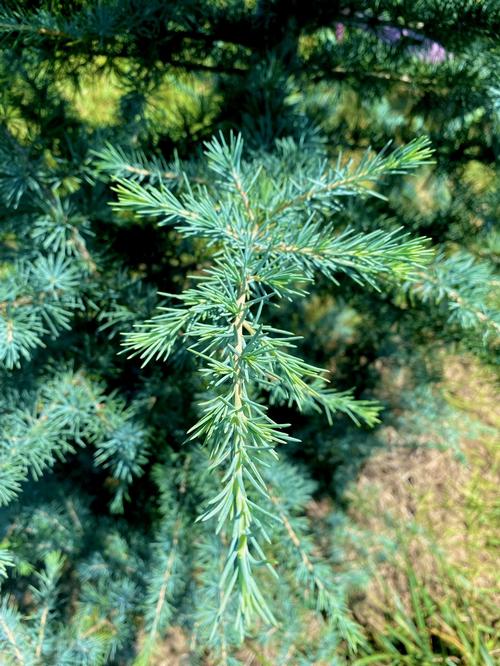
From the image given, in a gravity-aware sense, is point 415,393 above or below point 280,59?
below

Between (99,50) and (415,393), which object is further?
(415,393)

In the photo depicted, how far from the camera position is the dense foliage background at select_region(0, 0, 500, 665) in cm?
69

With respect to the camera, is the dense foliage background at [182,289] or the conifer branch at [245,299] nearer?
the conifer branch at [245,299]

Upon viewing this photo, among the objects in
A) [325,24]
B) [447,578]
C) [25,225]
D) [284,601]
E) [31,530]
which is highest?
[325,24]

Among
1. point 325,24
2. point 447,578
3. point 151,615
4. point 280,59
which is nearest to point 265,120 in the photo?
point 280,59

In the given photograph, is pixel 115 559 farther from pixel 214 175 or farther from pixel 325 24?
Answer: pixel 325 24

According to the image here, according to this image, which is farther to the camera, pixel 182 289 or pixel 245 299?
pixel 182 289

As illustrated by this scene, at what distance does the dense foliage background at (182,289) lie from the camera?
69 cm

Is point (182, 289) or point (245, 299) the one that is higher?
point (245, 299)

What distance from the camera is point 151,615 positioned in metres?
0.81

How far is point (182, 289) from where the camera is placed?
3.03 ft

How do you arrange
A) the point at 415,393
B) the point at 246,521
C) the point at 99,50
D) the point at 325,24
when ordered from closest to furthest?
the point at 246,521
the point at 99,50
the point at 325,24
the point at 415,393

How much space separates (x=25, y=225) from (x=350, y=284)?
1.76ft

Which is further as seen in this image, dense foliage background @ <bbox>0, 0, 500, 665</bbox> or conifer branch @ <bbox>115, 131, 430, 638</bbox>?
dense foliage background @ <bbox>0, 0, 500, 665</bbox>
